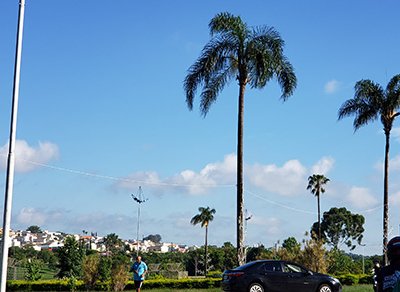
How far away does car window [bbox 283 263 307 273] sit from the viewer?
23656 mm

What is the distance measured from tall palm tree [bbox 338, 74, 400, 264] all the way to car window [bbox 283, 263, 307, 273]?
13.8m

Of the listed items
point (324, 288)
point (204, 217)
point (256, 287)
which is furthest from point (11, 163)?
point (204, 217)

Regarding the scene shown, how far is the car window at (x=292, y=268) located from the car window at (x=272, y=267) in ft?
0.85

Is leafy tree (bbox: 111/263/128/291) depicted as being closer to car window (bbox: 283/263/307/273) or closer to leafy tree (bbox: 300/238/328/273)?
leafy tree (bbox: 300/238/328/273)

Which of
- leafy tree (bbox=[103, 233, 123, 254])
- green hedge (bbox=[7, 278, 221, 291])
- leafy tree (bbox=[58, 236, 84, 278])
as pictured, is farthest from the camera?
leafy tree (bbox=[103, 233, 123, 254])

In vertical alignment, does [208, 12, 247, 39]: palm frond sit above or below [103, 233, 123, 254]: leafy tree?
above

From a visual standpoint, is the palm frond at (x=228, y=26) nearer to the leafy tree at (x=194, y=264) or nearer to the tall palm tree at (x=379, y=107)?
the tall palm tree at (x=379, y=107)

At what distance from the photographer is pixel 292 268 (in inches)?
937

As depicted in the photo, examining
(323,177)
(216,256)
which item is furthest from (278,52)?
(216,256)

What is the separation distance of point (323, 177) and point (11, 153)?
247ft

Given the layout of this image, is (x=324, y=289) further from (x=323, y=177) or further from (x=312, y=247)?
(x=323, y=177)

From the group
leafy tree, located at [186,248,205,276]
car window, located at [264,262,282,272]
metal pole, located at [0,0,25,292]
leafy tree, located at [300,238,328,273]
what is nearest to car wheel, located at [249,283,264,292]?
car window, located at [264,262,282,272]

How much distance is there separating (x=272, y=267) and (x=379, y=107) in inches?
698

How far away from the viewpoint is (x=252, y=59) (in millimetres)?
28672
